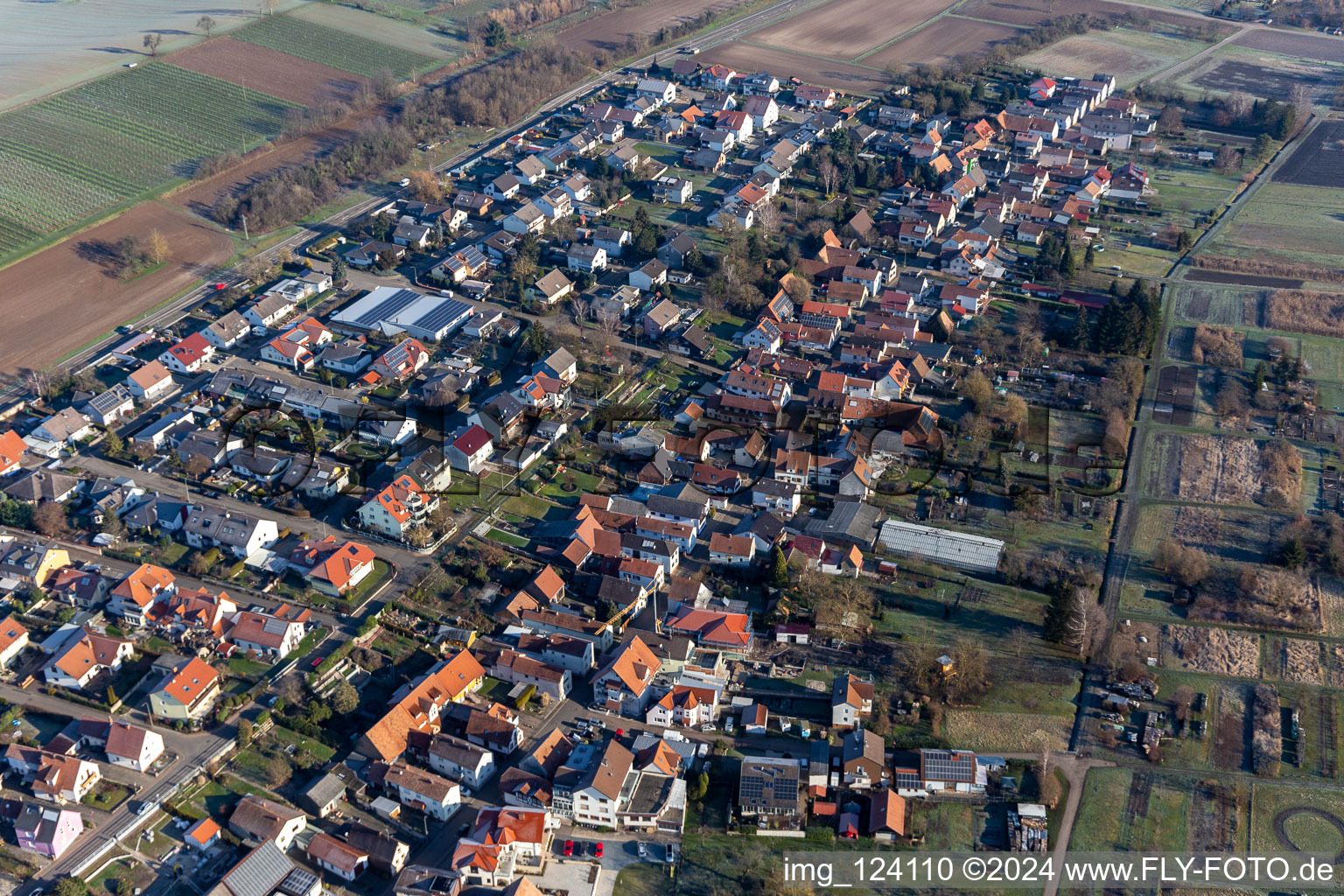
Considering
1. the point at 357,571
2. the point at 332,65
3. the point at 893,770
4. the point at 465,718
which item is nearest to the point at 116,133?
the point at 332,65

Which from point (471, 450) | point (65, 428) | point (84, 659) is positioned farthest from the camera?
point (65, 428)

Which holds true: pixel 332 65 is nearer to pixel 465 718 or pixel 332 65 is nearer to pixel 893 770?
pixel 465 718

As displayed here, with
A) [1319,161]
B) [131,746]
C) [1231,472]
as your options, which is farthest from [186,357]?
[1319,161]

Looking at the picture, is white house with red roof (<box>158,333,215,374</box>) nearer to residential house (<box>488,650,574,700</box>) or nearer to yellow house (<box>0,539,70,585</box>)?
yellow house (<box>0,539,70,585</box>)

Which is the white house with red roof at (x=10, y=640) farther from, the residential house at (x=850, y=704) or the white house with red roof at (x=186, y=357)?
the residential house at (x=850, y=704)

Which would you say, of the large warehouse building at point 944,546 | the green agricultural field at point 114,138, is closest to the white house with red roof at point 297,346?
the green agricultural field at point 114,138

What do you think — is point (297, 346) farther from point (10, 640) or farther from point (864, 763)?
point (864, 763)
